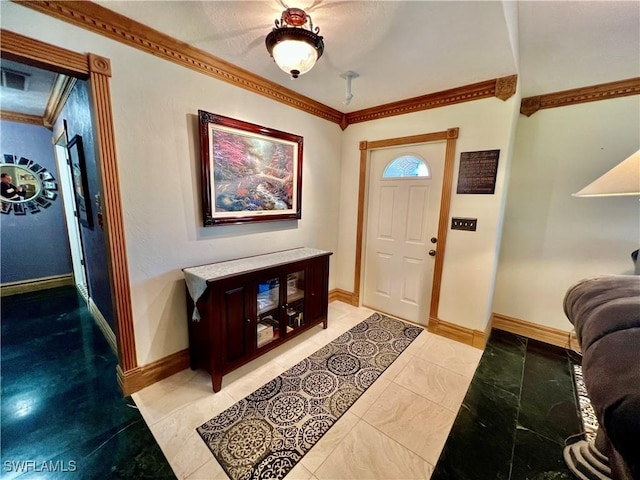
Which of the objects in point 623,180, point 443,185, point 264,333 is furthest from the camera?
point 443,185

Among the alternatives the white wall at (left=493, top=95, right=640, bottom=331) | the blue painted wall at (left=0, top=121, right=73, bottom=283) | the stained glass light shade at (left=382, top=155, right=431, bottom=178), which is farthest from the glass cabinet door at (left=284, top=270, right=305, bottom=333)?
the blue painted wall at (left=0, top=121, right=73, bottom=283)

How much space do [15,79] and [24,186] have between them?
5.98 ft

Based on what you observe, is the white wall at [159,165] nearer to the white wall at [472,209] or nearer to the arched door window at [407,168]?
the arched door window at [407,168]

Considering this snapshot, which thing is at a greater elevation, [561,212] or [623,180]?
[623,180]

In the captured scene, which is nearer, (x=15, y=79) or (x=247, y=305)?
(x=247, y=305)

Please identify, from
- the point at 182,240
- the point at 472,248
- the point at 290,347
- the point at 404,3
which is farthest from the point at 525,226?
the point at 182,240

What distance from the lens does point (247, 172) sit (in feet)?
7.27

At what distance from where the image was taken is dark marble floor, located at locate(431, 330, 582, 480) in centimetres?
137

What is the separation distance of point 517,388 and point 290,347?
1900mm

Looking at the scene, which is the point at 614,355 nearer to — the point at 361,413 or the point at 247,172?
the point at 361,413

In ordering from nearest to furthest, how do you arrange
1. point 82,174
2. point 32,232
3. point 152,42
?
1. point 152,42
2. point 82,174
3. point 32,232

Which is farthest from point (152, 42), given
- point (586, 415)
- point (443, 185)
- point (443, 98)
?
point (586, 415)

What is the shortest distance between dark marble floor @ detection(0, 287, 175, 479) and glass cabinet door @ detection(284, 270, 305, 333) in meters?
1.22

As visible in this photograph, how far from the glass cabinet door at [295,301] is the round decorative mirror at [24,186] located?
12.7 feet
